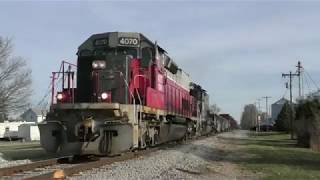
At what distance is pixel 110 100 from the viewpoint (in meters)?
17.3

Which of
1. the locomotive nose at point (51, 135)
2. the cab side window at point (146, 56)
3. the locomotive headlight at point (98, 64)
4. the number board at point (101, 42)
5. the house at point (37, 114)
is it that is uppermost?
the number board at point (101, 42)

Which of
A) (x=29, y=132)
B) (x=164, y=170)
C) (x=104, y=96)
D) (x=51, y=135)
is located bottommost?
(x=29, y=132)

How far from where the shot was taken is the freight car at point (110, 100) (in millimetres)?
15945

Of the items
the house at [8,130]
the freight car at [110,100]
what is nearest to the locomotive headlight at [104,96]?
the freight car at [110,100]

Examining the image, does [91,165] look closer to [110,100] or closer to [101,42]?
[110,100]

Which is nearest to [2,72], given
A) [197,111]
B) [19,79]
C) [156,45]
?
[19,79]

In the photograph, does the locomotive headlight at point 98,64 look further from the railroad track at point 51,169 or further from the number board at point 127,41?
the railroad track at point 51,169

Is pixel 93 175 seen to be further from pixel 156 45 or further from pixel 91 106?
pixel 156 45

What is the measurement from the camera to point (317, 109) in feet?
111

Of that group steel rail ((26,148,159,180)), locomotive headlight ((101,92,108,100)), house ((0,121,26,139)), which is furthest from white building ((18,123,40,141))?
locomotive headlight ((101,92,108,100))

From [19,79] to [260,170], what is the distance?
4939 cm

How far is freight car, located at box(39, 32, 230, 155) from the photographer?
15945mm

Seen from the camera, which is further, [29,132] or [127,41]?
[29,132]

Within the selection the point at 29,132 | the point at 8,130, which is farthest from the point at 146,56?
the point at 8,130
